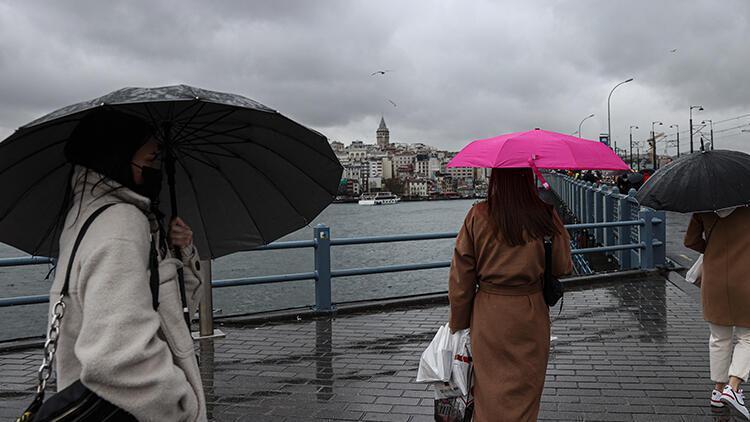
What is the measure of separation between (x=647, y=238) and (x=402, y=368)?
642 centimetres

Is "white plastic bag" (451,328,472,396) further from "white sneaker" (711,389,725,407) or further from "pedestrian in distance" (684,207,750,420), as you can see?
"white sneaker" (711,389,725,407)

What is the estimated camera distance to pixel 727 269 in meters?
4.50

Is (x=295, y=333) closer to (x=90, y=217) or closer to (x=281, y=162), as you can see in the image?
(x=281, y=162)

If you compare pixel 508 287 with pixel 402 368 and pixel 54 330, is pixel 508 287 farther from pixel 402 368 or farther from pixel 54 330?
pixel 402 368

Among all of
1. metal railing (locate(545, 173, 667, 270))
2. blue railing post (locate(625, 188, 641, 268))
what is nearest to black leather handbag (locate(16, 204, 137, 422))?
metal railing (locate(545, 173, 667, 270))

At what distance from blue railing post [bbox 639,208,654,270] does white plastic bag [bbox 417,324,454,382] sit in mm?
8030

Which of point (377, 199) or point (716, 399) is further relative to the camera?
point (377, 199)

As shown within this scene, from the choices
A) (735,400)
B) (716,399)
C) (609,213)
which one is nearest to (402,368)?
(716,399)

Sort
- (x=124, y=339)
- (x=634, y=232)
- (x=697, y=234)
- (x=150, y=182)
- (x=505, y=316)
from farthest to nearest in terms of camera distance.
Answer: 1. (x=634, y=232)
2. (x=697, y=234)
3. (x=505, y=316)
4. (x=150, y=182)
5. (x=124, y=339)

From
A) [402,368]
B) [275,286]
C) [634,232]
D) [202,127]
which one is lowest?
[275,286]

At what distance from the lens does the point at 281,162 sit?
10.1 feet

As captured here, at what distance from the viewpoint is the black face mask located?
211 centimetres

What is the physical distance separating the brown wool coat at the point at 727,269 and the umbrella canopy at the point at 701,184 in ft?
0.80

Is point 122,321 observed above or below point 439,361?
above
